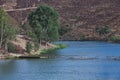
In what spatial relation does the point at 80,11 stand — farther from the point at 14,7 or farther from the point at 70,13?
the point at 14,7

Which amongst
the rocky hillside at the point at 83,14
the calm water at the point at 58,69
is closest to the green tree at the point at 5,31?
the calm water at the point at 58,69

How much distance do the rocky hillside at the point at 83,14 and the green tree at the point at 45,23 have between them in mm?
54218

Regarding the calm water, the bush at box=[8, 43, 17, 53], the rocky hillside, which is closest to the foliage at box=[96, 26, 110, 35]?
the rocky hillside

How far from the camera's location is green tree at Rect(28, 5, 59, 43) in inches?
3519

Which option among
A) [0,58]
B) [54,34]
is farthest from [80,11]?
[0,58]

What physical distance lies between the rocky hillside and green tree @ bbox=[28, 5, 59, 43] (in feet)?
178

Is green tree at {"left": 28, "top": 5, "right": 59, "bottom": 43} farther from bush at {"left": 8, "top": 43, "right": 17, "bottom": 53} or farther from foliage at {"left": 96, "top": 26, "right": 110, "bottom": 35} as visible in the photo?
foliage at {"left": 96, "top": 26, "right": 110, "bottom": 35}

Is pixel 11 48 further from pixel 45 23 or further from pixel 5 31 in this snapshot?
pixel 45 23

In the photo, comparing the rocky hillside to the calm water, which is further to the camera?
the rocky hillside

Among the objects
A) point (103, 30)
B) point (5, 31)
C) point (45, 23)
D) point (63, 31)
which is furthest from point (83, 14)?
point (5, 31)

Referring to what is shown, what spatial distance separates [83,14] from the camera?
582 ft

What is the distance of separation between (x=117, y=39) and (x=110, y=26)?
2847cm

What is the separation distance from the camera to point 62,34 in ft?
506

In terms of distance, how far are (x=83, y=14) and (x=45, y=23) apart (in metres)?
86.1
